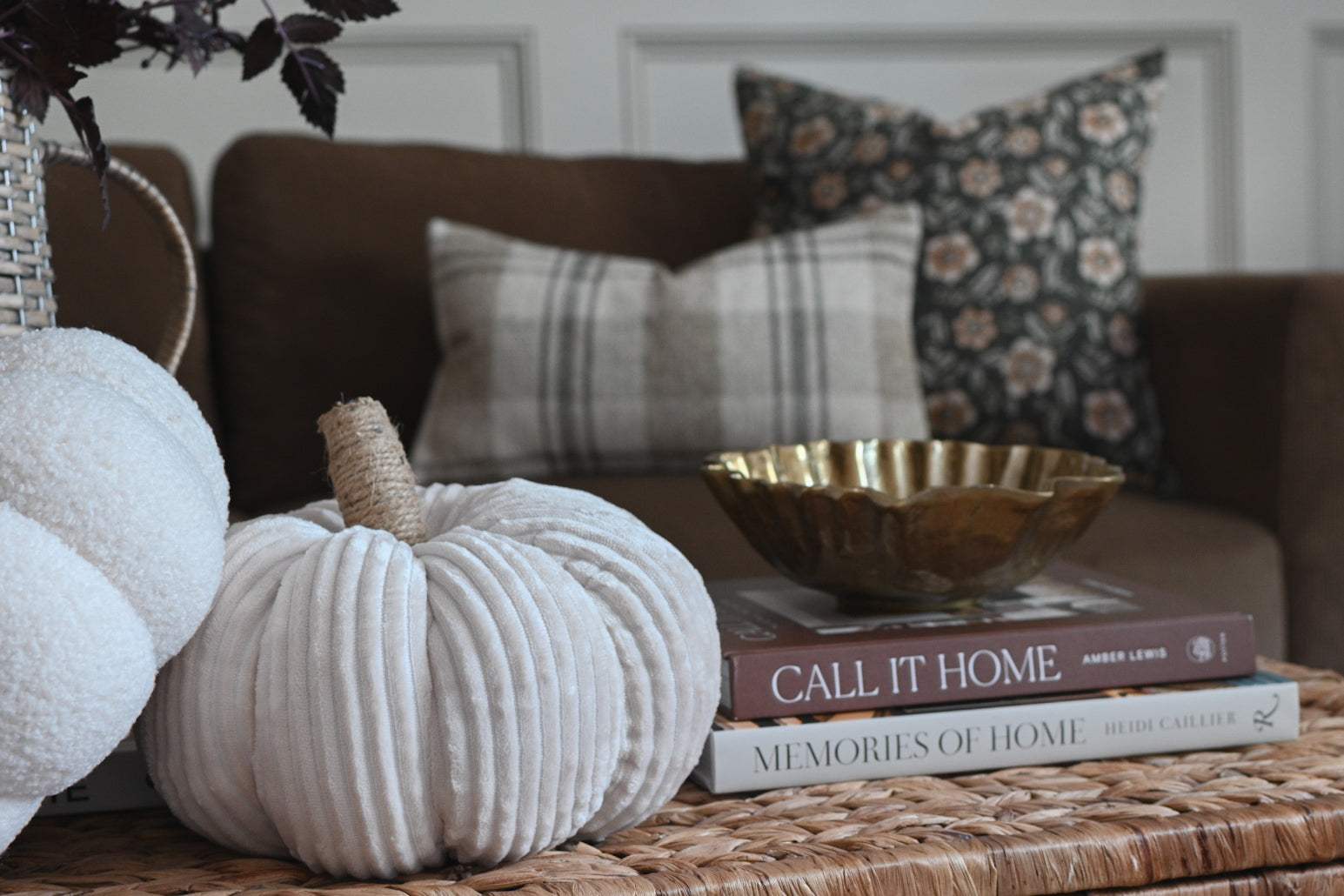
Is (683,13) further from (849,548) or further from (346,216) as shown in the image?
(849,548)

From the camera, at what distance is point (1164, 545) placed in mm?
1317

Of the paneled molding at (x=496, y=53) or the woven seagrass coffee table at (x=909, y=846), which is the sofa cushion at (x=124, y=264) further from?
the woven seagrass coffee table at (x=909, y=846)

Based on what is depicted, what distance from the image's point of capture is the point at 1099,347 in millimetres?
1594

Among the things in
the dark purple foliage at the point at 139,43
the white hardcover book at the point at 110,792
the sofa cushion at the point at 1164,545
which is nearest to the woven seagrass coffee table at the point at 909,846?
the white hardcover book at the point at 110,792

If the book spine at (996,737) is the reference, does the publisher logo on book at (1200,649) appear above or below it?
above

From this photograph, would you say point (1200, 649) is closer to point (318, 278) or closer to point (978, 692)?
point (978, 692)

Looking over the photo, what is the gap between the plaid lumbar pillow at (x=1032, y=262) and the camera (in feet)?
5.18

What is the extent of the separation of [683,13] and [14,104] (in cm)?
180

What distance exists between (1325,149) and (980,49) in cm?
67

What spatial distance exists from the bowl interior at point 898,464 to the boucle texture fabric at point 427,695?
25 centimetres

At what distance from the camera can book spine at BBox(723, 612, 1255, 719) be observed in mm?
608

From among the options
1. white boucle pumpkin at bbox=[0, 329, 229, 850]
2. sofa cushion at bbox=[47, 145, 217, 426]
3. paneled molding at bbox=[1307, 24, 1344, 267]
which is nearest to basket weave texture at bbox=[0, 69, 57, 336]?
white boucle pumpkin at bbox=[0, 329, 229, 850]

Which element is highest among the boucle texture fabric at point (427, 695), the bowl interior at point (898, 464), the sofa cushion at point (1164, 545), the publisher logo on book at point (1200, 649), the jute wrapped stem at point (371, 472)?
the jute wrapped stem at point (371, 472)

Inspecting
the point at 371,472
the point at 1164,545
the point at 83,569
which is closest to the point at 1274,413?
the point at 1164,545
